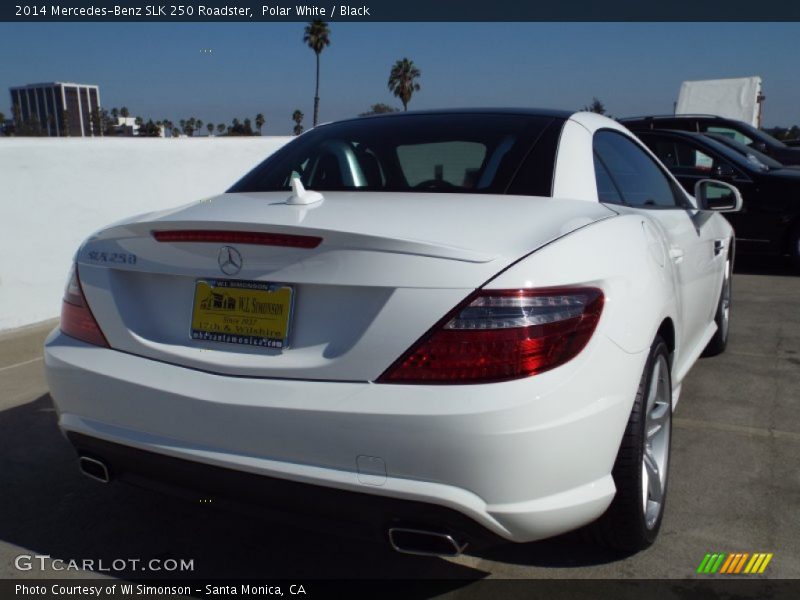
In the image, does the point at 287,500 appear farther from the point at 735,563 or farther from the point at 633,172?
the point at 633,172

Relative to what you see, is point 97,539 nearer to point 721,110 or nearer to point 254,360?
point 254,360

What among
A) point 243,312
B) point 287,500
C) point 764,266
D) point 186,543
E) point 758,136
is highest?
point 758,136

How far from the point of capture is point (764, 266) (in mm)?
8961

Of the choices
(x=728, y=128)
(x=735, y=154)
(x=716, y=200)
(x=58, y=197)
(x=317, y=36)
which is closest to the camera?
(x=716, y=200)

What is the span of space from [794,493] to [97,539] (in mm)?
2645

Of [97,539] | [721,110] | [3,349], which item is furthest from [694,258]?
[721,110]

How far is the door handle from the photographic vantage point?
2.93 metres

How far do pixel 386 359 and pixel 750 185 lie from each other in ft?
24.6

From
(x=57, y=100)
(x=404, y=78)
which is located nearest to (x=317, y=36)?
(x=404, y=78)

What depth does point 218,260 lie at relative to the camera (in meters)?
2.13

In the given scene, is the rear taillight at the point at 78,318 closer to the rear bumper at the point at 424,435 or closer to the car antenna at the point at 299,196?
the rear bumper at the point at 424,435

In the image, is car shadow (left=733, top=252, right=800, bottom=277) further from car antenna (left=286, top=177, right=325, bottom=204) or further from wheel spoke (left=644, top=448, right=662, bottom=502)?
Answer: car antenna (left=286, top=177, right=325, bottom=204)

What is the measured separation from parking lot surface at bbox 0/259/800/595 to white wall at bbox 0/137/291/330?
2.20 m

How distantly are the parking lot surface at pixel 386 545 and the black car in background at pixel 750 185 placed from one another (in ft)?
15.4
